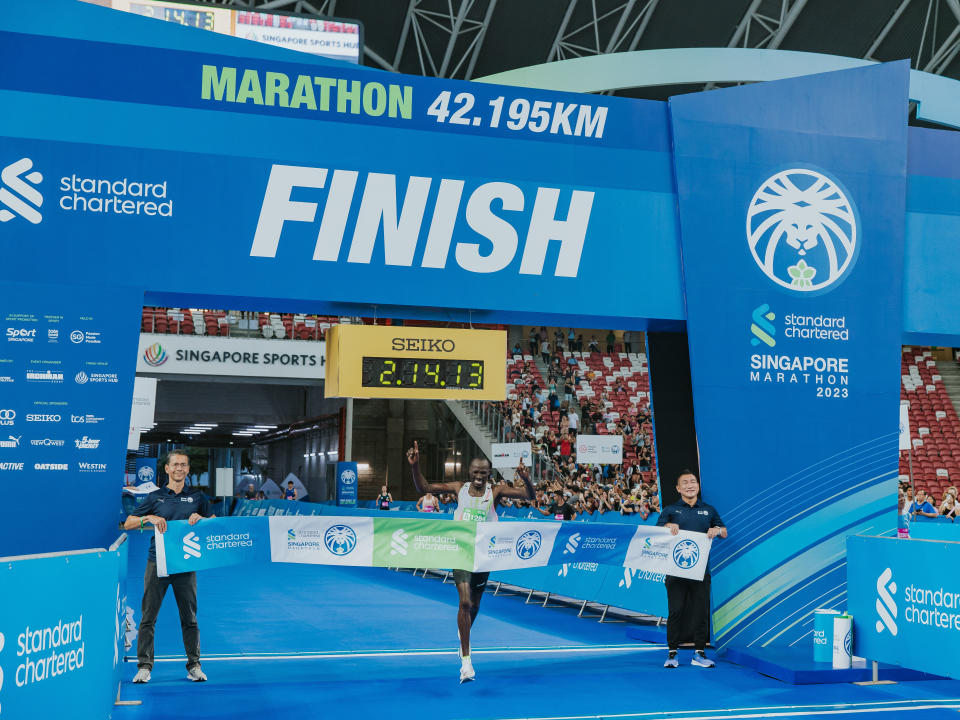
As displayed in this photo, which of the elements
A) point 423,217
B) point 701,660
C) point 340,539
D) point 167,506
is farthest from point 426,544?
point 423,217

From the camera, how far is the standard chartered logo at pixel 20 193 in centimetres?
838

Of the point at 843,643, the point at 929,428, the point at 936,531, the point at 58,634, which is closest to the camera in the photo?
Result: the point at 58,634

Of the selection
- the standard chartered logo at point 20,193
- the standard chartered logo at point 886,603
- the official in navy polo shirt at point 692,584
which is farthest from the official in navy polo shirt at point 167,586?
the standard chartered logo at point 886,603

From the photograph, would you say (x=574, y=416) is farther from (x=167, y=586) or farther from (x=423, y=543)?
(x=167, y=586)

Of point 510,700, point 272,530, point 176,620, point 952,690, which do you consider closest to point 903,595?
point 952,690

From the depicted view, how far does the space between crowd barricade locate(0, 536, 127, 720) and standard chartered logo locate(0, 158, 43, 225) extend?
394 cm

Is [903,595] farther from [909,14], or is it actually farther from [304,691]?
[909,14]

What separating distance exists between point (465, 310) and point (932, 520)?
1265 cm

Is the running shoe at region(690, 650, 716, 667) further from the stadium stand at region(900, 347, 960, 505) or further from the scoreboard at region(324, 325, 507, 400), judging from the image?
the stadium stand at region(900, 347, 960, 505)

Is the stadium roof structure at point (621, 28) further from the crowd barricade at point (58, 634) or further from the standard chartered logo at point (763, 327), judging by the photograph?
the crowd barricade at point (58, 634)

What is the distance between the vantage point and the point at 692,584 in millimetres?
9562

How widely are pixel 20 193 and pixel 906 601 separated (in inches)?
323

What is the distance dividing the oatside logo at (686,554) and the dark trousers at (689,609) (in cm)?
23

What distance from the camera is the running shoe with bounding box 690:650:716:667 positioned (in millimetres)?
9221
